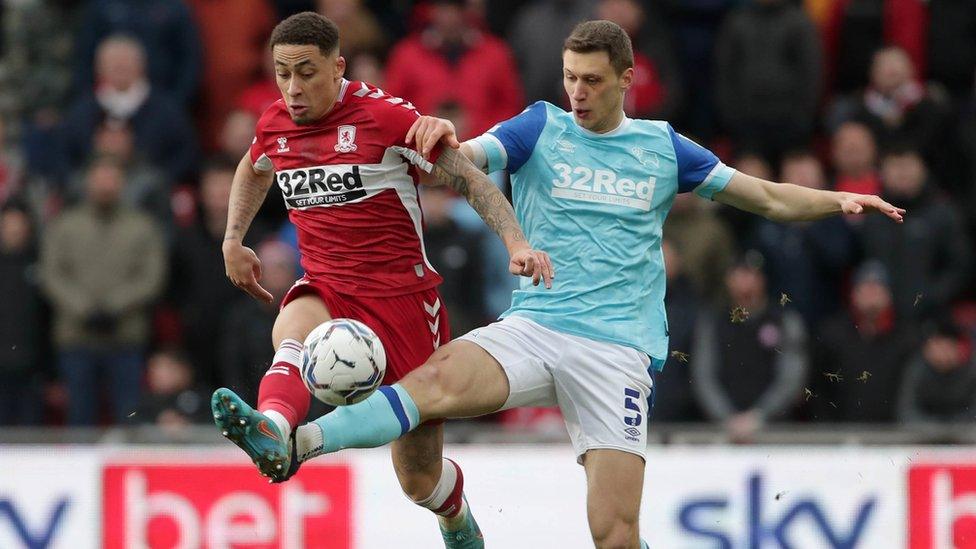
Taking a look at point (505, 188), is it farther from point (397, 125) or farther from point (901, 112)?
point (397, 125)

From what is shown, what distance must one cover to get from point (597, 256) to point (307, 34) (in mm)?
1674

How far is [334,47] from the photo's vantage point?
7.99m

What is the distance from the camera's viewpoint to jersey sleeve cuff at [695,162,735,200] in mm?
8523

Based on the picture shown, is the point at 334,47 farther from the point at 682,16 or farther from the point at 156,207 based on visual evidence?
the point at 682,16

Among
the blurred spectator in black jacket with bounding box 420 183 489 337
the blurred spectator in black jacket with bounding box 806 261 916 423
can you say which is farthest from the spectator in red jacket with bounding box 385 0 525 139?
the blurred spectator in black jacket with bounding box 806 261 916 423

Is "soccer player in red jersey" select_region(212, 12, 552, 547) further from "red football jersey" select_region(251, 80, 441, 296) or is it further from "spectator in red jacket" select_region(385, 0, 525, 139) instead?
"spectator in red jacket" select_region(385, 0, 525, 139)

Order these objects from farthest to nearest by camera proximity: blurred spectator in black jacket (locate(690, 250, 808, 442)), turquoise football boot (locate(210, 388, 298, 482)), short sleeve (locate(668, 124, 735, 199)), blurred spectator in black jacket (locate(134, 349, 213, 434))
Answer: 1. blurred spectator in black jacket (locate(134, 349, 213, 434))
2. blurred spectator in black jacket (locate(690, 250, 808, 442))
3. short sleeve (locate(668, 124, 735, 199))
4. turquoise football boot (locate(210, 388, 298, 482))

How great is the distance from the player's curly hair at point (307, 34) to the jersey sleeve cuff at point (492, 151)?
2.67 feet

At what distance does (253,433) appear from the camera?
23.8 feet

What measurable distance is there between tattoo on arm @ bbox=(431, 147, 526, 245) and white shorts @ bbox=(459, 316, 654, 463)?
598mm

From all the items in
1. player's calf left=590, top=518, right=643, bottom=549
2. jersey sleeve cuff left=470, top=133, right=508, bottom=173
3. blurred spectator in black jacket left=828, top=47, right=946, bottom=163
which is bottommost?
player's calf left=590, top=518, right=643, bottom=549

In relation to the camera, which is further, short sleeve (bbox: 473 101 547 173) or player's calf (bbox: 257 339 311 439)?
short sleeve (bbox: 473 101 547 173)

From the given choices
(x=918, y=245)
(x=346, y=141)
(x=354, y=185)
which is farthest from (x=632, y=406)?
(x=918, y=245)

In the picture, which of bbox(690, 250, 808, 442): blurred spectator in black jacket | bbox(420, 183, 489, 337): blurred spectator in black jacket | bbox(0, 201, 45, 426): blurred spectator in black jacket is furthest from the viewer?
bbox(0, 201, 45, 426): blurred spectator in black jacket
